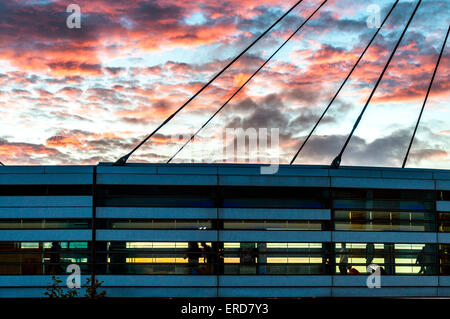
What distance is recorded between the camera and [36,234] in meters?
28.4

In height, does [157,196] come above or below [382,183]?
below

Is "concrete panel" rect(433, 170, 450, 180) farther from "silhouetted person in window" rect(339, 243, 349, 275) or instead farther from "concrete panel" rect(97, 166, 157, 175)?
"concrete panel" rect(97, 166, 157, 175)

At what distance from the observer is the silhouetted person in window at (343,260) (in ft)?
95.8

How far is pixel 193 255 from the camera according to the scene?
93.8 ft

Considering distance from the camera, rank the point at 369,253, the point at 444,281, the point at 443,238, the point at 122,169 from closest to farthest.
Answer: the point at 122,169 < the point at 369,253 < the point at 444,281 < the point at 443,238

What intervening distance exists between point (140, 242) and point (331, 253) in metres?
10.2

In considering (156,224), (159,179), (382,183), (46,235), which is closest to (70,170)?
(46,235)

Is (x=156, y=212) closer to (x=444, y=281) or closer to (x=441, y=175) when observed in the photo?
(x=441, y=175)

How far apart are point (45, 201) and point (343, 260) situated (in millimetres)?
16146

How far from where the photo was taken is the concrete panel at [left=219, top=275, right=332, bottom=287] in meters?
28.5

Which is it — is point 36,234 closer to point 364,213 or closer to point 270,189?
point 270,189

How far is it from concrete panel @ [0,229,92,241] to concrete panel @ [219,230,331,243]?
720 cm
